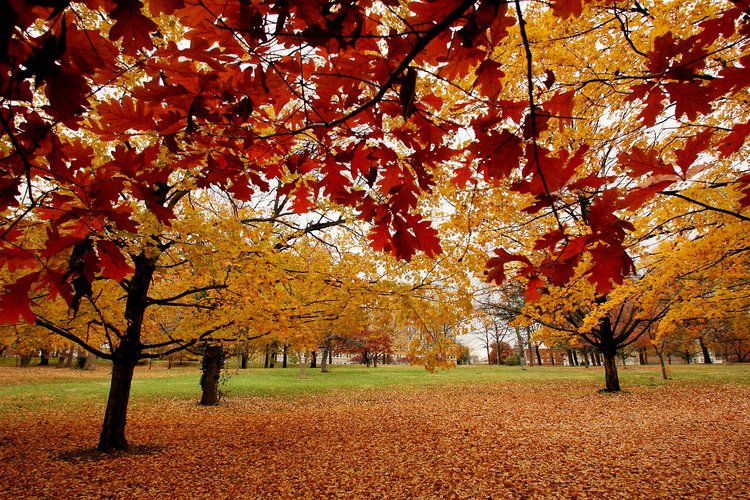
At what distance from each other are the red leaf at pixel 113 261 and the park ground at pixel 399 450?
14.3 ft

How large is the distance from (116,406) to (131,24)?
23.8 feet

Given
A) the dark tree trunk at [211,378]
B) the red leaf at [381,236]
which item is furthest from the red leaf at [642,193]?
the dark tree trunk at [211,378]

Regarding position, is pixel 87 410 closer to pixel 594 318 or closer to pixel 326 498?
pixel 326 498

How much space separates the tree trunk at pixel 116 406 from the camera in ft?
20.3

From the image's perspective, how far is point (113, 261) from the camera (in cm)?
146

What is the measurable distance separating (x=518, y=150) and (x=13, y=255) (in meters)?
1.99

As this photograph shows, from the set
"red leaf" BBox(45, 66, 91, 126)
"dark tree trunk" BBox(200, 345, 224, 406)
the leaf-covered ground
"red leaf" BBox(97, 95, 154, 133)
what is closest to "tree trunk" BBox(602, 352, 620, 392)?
the leaf-covered ground

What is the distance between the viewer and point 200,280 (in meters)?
5.71

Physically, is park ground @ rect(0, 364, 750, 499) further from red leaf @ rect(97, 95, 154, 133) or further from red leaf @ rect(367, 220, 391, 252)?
red leaf @ rect(97, 95, 154, 133)

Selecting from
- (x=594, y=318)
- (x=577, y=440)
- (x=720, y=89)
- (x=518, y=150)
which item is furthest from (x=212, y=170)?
(x=594, y=318)

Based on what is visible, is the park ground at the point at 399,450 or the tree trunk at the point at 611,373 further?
the tree trunk at the point at 611,373

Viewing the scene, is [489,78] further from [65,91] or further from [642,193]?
[65,91]

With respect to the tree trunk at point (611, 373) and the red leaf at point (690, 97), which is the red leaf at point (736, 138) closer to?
the red leaf at point (690, 97)

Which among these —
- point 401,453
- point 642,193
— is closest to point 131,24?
point 642,193
